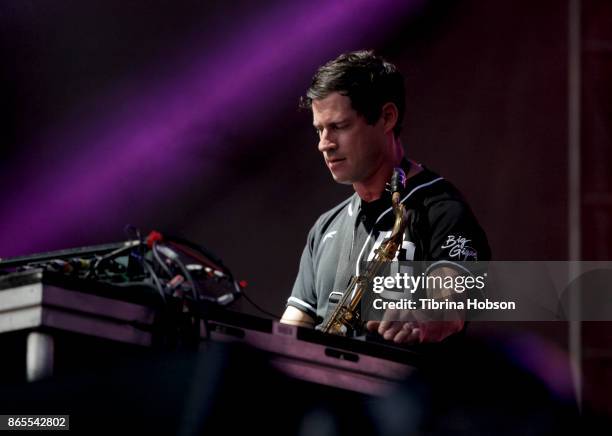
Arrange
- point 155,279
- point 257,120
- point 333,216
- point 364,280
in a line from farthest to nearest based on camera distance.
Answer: point 257,120 < point 333,216 < point 364,280 < point 155,279

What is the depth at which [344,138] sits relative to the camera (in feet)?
9.99

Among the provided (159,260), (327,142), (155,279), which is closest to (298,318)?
(327,142)

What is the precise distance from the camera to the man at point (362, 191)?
9.04 ft

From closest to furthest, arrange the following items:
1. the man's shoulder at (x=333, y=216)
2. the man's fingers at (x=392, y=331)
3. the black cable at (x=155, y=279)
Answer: the black cable at (x=155, y=279) < the man's fingers at (x=392, y=331) < the man's shoulder at (x=333, y=216)

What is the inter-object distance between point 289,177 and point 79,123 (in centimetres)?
95

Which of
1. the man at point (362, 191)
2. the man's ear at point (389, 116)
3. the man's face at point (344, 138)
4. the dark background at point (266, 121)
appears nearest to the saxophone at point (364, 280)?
the man at point (362, 191)

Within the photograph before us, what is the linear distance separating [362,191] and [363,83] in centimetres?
32

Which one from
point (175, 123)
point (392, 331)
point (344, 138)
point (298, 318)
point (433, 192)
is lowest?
point (392, 331)

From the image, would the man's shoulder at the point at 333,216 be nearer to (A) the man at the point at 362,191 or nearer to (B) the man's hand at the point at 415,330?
(A) the man at the point at 362,191

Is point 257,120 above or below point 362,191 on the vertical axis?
above

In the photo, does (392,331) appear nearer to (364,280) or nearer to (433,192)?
(364,280)

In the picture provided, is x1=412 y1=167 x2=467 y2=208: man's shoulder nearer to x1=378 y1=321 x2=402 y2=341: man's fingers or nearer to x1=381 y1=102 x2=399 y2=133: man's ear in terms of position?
x1=381 y1=102 x2=399 y2=133: man's ear

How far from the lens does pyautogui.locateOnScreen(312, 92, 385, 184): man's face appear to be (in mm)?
3035

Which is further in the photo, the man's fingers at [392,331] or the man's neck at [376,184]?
Answer: the man's neck at [376,184]
